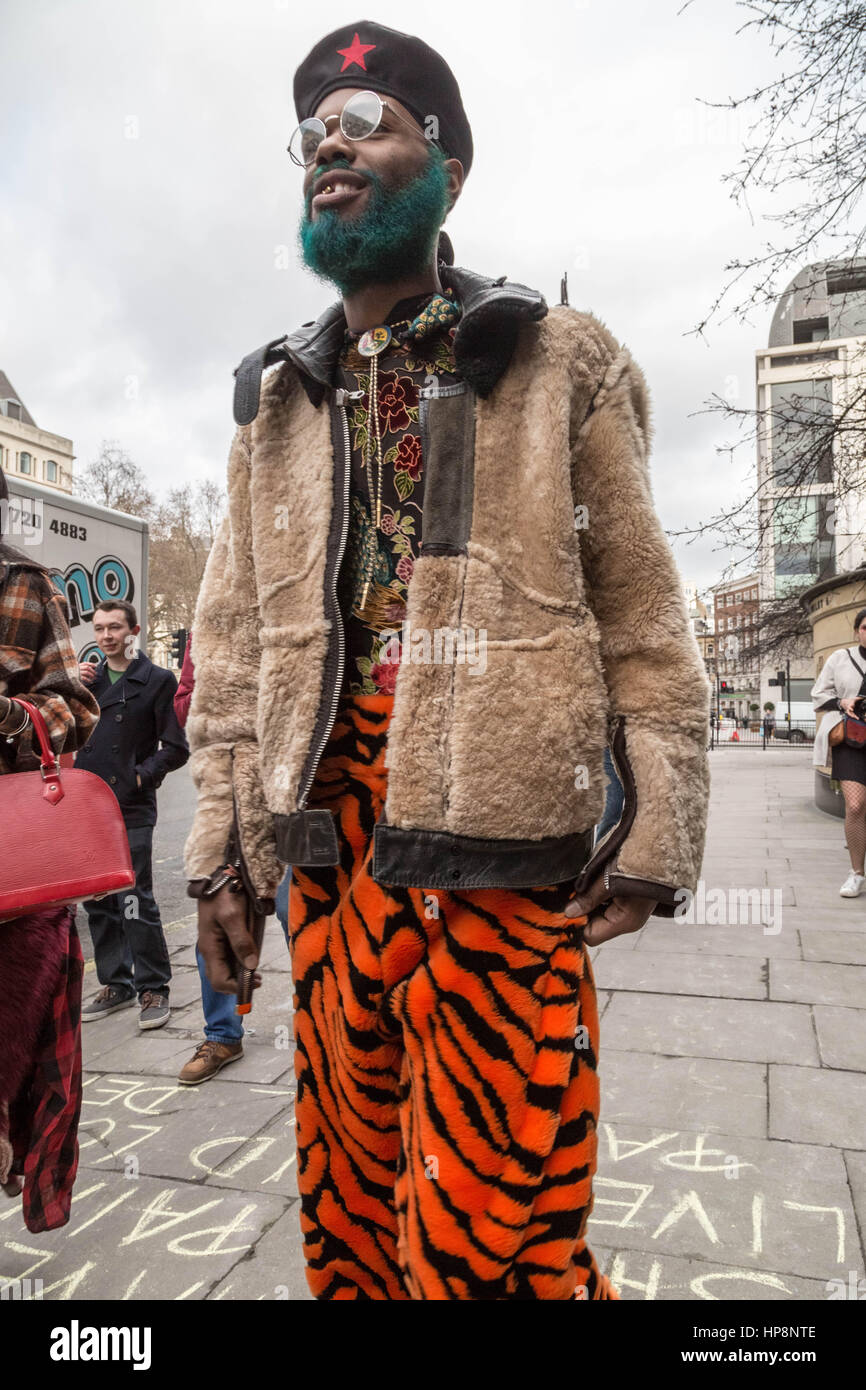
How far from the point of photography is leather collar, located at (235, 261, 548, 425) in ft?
4.79

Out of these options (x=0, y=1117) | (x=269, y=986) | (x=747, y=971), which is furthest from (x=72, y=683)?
(x=747, y=971)

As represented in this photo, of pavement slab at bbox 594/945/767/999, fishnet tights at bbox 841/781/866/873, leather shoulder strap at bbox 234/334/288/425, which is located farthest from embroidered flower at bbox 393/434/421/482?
fishnet tights at bbox 841/781/866/873

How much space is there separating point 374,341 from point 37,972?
1.81m

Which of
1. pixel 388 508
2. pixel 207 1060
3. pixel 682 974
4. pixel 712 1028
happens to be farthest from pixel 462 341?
pixel 682 974

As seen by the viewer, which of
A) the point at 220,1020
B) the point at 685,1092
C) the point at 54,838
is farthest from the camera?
the point at 220,1020

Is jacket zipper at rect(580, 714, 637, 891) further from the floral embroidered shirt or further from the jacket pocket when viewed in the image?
the floral embroidered shirt

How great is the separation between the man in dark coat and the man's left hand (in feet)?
11.7

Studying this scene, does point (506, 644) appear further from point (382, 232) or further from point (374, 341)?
point (382, 232)

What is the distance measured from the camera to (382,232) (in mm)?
1617

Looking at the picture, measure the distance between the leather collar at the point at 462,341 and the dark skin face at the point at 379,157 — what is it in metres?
0.09

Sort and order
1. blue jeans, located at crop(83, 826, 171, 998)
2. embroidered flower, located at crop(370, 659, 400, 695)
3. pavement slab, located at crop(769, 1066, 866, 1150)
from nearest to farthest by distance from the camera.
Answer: embroidered flower, located at crop(370, 659, 400, 695), pavement slab, located at crop(769, 1066, 866, 1150), blue jeans, located at crop(83, 826, 171, 998)

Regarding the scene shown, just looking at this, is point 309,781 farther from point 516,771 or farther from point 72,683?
point 72,683

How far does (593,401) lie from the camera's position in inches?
59.3
